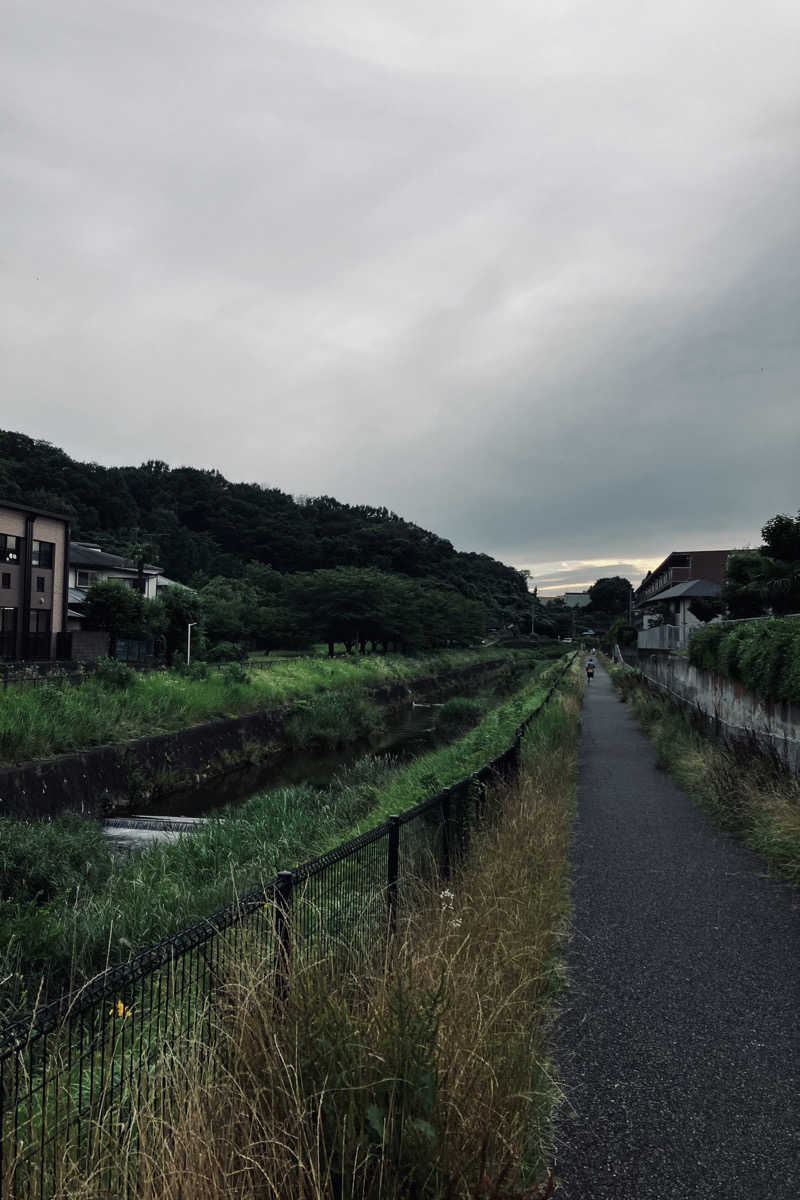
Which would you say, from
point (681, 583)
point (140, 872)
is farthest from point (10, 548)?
point (681, 583)

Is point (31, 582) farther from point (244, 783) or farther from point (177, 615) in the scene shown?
point (244, 783)

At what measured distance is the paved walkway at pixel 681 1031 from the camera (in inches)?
129

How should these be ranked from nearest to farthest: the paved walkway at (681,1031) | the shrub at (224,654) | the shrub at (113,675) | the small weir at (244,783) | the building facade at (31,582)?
the paved walkway at (681,1031), the small weir at (244,783), the shrub at (113,675), the building facade at (31,582), the shrub at (224,654)

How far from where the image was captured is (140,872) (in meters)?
9.62

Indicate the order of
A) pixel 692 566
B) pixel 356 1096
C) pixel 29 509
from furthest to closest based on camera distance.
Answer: pixel 692 566 → pixel 29 509 → pixel 356 1096

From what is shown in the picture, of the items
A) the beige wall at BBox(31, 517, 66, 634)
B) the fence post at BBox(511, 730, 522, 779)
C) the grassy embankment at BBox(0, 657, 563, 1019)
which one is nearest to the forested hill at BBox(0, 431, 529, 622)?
the beige wall at BBox(31, 517, 66, 634)

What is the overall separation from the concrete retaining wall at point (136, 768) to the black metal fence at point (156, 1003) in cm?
1066

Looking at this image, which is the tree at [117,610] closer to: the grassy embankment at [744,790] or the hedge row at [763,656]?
the grassy embankment at [744,790]

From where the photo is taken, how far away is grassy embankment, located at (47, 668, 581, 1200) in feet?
8.21

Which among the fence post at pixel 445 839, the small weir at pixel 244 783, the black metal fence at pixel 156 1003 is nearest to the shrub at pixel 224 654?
the small weir at pixel 244 783

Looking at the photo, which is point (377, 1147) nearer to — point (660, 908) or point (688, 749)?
point (660, 908)

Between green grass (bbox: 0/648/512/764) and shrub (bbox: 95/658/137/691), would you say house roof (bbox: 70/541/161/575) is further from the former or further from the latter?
shrub (bbox: 95/658/137/691)

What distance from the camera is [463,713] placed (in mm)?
31688

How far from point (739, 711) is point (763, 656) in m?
2.23
